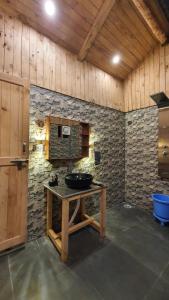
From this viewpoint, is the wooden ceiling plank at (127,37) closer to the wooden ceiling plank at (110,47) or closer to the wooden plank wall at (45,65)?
the wooden ceiling plank at (110,47)

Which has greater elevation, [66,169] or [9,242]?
[66,169]

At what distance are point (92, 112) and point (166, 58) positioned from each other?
6.17 feet

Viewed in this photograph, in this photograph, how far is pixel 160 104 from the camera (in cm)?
311

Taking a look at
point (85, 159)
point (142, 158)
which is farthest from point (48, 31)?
point (142, 158)

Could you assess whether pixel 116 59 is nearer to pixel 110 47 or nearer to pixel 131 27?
pixel 110 47

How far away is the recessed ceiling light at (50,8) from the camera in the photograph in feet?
6.72

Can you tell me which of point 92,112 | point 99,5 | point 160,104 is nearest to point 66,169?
point 92,112

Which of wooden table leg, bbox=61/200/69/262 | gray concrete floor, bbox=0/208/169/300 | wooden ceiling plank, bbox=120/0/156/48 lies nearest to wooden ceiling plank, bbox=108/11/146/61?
wooden ceiling plank, bbox=120/0/156/48

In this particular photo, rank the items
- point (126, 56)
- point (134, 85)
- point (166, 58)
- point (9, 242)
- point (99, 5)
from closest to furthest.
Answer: point (9, 242) → point (99, 5) → point (166, 58) → point (126, 56) → point (134, 85)

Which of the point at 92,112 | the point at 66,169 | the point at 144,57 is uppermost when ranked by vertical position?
the point at 144,57

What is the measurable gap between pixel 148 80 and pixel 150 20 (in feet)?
3.55

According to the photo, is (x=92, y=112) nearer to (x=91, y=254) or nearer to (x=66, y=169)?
(x=66, y=169)

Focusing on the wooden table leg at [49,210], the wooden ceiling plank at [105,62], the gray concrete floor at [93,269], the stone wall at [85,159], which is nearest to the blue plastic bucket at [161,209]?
the gray concrete floor at [93,269]

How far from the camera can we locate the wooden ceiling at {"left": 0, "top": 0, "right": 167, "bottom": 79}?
6.93ft
